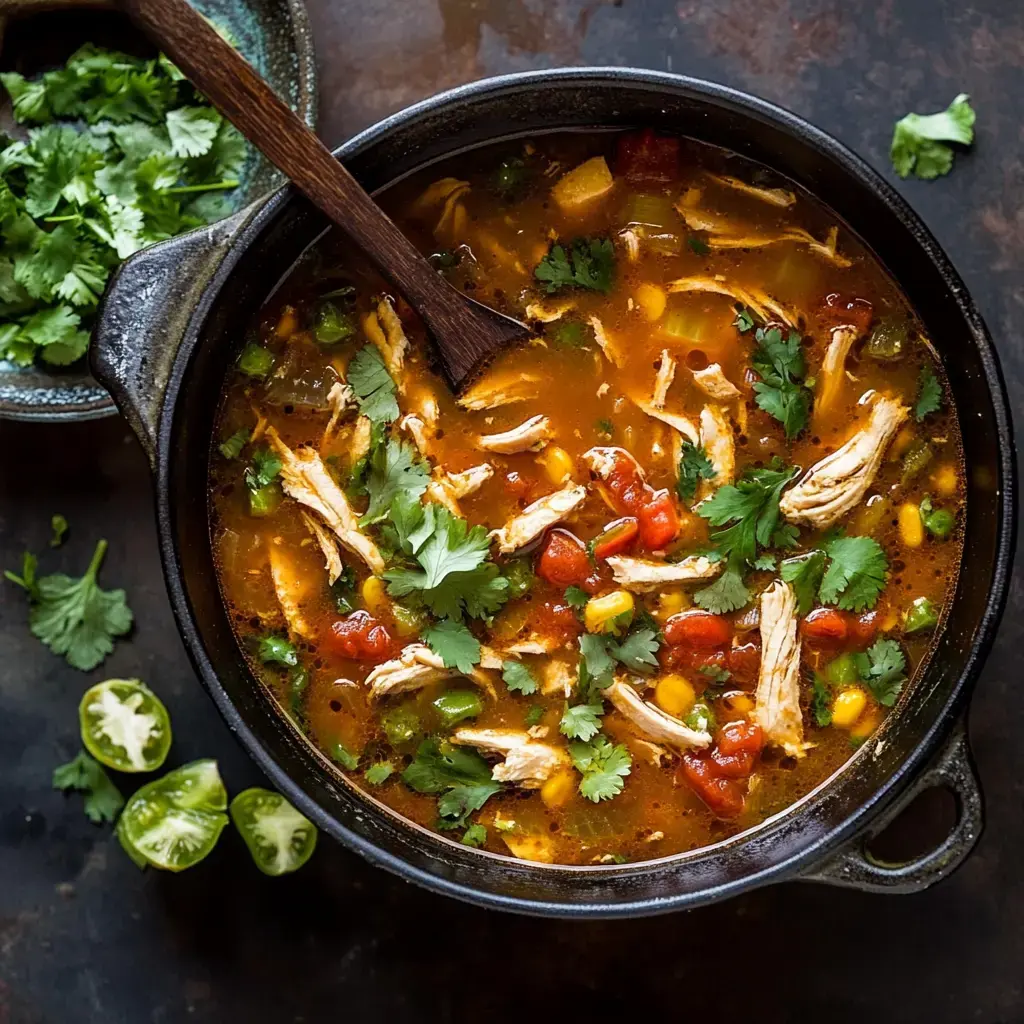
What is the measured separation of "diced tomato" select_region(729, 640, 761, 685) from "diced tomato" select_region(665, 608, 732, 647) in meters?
0.05

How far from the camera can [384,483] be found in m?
3.12

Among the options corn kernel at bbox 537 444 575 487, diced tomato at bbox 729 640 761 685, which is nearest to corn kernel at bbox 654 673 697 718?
diced tomato at bbox 729 640 761 685

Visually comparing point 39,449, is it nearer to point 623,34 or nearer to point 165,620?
point 165,620

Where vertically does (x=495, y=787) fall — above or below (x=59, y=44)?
below

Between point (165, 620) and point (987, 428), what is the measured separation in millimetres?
2331

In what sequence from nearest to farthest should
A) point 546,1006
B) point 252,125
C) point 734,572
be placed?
1. point 252,125
2. point 734,572
3. point 546,1006

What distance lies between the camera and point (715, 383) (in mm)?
3117

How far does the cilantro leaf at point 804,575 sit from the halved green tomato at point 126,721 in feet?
6.01

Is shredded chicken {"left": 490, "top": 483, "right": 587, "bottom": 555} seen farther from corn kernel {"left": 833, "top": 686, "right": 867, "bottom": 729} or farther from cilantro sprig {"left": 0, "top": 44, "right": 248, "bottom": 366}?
cilantro sprig {"left": 0, "top": 44, "right": 248, "bottom": 366}

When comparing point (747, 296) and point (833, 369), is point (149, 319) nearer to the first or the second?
point (747, 296)

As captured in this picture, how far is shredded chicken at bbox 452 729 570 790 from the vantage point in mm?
3094

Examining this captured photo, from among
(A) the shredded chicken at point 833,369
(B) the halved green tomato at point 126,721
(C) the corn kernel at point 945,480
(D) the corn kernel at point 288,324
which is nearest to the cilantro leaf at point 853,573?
(C) the corn kernel at point 945,480

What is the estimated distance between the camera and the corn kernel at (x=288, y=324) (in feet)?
10.5

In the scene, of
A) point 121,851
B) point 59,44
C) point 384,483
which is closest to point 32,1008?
point 121,851
